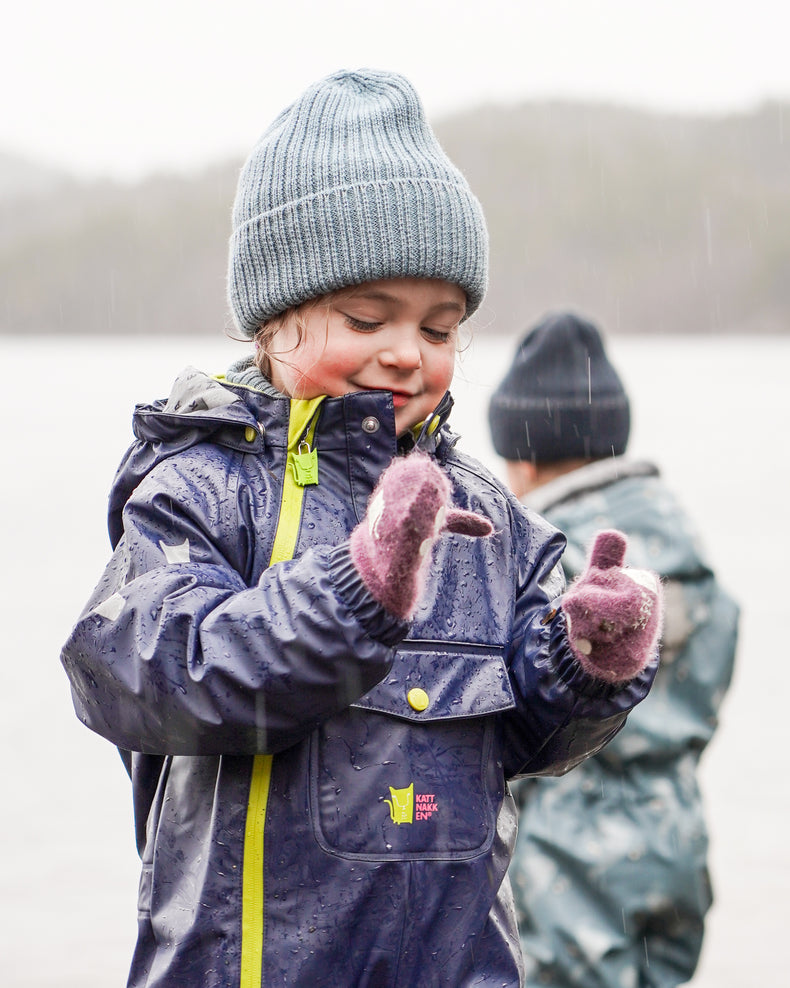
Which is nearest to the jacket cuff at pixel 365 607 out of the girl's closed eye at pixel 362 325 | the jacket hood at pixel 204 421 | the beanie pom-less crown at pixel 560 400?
the jacket hood at pixel 204 421

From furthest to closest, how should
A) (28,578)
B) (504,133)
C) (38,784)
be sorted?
(504,133)
(28,578)
(38,784)

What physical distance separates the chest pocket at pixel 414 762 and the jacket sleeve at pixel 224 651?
0.36 feet

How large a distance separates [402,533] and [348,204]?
1.90 ft

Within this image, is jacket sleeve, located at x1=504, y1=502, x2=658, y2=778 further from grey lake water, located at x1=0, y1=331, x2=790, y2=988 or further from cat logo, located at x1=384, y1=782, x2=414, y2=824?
grey lake water, located at x1=0, y1=331, x2=790, y2=988

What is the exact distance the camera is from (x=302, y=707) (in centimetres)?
152

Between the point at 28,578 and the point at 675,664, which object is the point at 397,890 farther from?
the point at 28,578

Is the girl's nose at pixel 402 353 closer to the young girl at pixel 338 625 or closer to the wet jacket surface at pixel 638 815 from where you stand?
the young girl at pixel 338 625

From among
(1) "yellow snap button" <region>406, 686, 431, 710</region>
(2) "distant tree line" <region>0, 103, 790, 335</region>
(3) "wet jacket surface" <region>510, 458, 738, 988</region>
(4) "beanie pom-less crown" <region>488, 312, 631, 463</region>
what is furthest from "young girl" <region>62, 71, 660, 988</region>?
(2) "distant tree line" <region>0, 103, 790, 335</region>

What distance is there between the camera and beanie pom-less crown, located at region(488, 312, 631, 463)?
3758 millimetres

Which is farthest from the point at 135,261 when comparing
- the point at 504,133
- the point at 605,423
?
the point at 605,423

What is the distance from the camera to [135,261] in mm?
107188

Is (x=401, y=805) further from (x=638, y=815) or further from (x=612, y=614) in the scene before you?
(x=638, y=815)

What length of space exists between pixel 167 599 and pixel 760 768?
4847mm

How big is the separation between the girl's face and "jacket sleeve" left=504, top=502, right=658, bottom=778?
26cm
